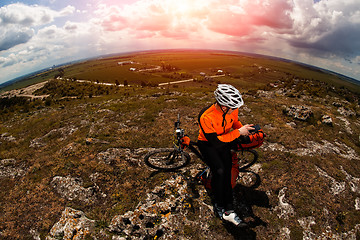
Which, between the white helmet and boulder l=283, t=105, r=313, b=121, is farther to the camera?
boulder l=283, t=105, r=313, b=121

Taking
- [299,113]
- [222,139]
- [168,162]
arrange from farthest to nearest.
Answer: [299,113] < [168,162] < [222,139]

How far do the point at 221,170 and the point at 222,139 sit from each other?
1245mm

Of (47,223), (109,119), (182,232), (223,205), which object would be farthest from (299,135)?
(109,119)

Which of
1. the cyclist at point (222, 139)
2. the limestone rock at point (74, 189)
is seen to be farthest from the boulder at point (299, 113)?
the limestone rock at point (74, 189)

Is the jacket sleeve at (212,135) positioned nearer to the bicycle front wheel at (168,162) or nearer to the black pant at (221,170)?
the black pant at (221,170)

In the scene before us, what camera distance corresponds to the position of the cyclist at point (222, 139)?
5621 mm

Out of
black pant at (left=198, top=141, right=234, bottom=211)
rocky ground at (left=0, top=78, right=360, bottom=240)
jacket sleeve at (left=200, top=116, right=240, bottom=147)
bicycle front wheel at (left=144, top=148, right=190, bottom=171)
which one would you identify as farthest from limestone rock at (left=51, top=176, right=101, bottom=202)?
jacket sleeve at (left=200, top=116, right=240, bottom=147)

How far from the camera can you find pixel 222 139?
5645mm

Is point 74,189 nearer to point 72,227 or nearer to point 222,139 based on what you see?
point 72,227

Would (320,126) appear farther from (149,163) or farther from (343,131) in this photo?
(149,163)

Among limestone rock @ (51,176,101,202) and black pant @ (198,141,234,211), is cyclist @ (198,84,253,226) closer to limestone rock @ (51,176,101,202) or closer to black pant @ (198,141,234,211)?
black pant @ (198,141,234,211)

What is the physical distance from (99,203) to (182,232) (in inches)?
163

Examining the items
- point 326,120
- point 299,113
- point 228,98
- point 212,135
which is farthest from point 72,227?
point 326,120

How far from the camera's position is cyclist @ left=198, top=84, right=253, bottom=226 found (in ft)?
18.4
